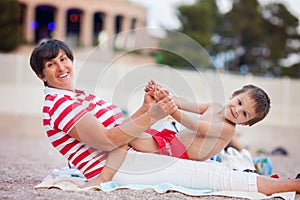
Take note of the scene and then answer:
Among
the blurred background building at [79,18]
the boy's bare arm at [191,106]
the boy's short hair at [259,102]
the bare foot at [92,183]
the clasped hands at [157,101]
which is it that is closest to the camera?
the clasped hands at [157,101]

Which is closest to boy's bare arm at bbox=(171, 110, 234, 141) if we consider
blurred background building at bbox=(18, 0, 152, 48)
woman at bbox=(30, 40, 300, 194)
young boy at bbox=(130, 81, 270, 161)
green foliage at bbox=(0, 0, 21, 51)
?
young boy at bbox=(130, 81, 270, 161)

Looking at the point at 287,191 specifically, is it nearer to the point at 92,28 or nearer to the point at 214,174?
the point at 214,174

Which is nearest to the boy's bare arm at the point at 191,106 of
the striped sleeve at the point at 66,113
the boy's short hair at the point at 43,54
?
the striped sleeve at the point at 66,113

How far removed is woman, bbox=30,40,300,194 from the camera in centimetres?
253

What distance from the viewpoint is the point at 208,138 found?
282 centimetres

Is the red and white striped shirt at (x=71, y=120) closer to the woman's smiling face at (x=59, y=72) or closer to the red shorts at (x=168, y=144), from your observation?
the woman's smiling face at (x=59, y=72)

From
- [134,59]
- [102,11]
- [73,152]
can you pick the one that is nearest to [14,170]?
[73,152]

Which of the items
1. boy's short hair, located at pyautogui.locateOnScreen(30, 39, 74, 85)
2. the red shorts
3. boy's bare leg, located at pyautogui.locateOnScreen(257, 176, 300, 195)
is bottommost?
boy's bare leg, located at pyautogui.locateOnScreen(257, 176, 300, 195)

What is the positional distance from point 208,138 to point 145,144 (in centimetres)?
39

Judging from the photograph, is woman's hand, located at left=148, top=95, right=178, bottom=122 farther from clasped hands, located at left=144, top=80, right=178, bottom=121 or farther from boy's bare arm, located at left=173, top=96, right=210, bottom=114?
boy's bare arm, located at left=173, top=96, right=210, bottom=114

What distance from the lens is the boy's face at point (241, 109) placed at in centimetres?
285

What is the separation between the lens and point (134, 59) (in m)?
18.9

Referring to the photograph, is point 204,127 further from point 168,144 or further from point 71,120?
point 71,120

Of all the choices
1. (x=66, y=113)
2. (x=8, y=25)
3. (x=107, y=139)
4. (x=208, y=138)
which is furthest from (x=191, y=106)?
(x=8, y=25)
